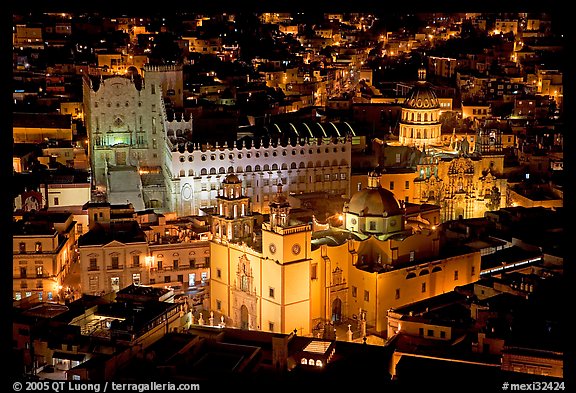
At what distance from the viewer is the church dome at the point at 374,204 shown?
11406 mm

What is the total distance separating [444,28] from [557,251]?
2559 cm

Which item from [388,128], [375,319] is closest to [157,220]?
[375,319]

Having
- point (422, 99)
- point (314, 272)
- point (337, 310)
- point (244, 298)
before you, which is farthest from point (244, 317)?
point (422, 99)

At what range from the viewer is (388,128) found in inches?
747

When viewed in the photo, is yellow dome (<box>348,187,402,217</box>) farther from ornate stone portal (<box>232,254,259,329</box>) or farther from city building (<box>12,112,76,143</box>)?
city building (<box>12,112,76,143</box>)

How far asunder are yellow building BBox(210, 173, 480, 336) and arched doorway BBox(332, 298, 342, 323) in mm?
12

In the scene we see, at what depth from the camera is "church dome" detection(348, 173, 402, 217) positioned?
11.4 metres

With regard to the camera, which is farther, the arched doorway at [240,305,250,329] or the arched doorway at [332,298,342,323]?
the arched doorway at [332,298,342,323]

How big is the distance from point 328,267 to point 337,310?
59 centimetres

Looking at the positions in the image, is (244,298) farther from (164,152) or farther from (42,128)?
(42,128)

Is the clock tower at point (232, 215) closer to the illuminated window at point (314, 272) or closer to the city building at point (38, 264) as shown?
the illuminated window at point (314, 272)

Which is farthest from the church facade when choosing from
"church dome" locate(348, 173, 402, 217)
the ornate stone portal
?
the ornate stone portal

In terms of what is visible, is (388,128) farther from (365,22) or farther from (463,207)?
(365,22)

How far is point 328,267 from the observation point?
1073 cm
